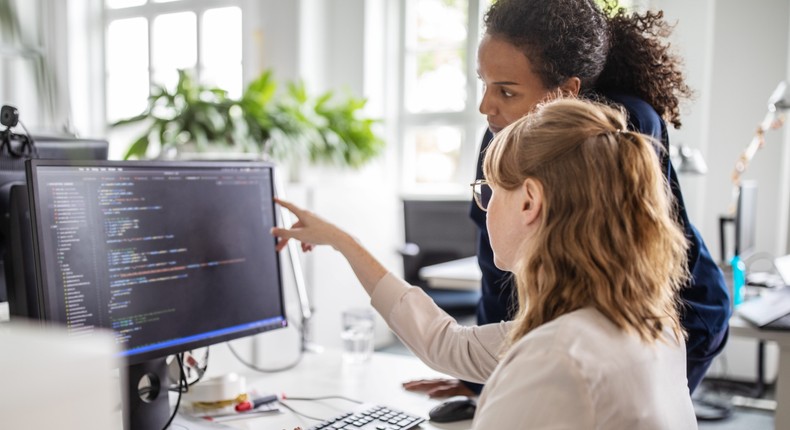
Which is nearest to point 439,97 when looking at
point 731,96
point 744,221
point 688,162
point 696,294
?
point 731,96

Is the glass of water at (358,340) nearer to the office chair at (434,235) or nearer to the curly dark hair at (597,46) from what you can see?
the curly dark hair at (597,46)

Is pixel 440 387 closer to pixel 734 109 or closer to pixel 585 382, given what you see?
pixel 585 382

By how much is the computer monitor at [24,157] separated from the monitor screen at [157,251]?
0.20m

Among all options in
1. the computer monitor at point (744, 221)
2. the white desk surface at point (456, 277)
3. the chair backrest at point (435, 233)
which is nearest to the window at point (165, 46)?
the chair backrest at point (435, 233)

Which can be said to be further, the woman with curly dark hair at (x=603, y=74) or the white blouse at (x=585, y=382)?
the woman with curly dark hair at (x=603, y=74)

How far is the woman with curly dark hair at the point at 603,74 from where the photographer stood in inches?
48.5

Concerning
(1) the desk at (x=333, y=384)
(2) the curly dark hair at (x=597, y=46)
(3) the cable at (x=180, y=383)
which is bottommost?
(1) the desk at (x=333, y=384)

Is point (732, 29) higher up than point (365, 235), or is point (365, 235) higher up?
point (732, 29)

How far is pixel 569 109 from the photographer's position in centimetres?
86

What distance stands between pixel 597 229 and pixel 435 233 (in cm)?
315

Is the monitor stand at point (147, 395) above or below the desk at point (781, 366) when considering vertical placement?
above

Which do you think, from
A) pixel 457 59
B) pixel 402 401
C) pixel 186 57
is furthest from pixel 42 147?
pixel 186 57

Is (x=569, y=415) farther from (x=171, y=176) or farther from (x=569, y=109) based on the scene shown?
(x=171, y=176)

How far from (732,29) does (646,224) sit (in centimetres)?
343
